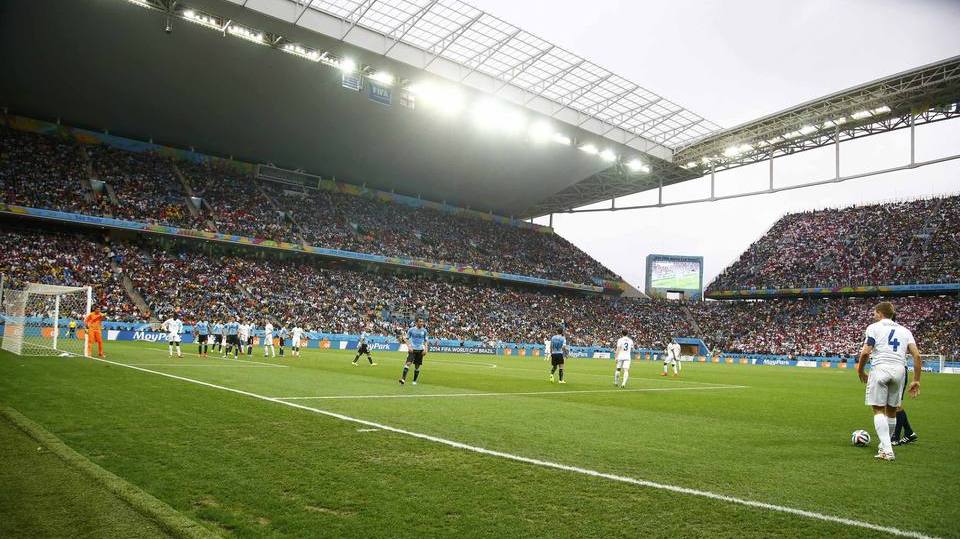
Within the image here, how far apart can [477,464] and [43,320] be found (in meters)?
32.6

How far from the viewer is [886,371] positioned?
27.4ft

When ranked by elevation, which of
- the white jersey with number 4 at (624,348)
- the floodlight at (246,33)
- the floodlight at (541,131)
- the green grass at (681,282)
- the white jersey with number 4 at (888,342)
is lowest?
the white jersey with number 4 at (624,348)

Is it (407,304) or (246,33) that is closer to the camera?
(246,33)

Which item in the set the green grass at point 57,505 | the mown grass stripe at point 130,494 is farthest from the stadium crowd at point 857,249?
the green grass at point 57,505

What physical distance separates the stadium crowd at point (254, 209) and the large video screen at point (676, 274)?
9968 mm

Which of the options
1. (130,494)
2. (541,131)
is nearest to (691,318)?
(541,131)

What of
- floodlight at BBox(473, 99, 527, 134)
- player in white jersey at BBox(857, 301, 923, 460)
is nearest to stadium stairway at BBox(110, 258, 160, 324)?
floodlight at BBox(473, 99, 527, 134)

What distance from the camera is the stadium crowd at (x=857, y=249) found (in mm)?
58625

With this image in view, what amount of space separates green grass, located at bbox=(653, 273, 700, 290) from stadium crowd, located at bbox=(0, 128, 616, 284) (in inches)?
411

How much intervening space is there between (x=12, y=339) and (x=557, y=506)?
82.8ft

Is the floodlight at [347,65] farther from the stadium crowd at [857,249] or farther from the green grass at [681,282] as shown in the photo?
the green grass at [681,282]

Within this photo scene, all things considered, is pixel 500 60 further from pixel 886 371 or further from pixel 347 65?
pixel 886 371

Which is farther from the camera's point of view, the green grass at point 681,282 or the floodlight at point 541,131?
the green grass at point 681,282

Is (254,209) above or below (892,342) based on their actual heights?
above
